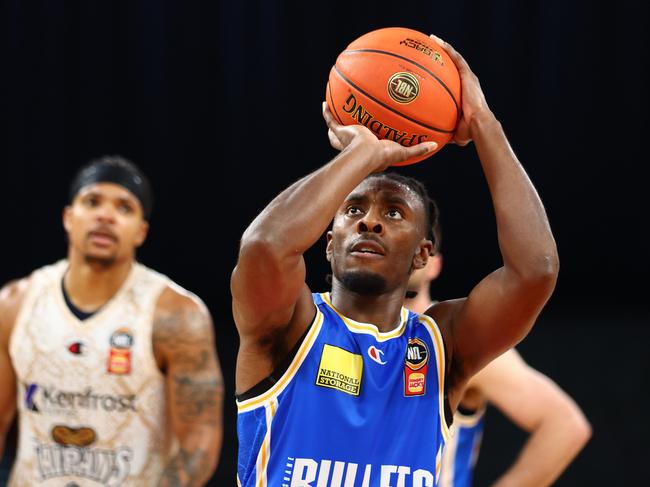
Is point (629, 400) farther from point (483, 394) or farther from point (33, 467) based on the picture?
point (33, 467)

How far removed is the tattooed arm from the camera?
4.29 m

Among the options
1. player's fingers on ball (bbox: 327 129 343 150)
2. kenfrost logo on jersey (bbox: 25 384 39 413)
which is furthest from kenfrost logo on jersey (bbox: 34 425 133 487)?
player's fingers on ball (bbox: 327 129 343 150)

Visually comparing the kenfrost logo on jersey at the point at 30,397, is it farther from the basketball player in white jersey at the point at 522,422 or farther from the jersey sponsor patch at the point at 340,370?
the jersey sponsor patch at the point at 340,370

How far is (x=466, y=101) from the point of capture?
2762 mm

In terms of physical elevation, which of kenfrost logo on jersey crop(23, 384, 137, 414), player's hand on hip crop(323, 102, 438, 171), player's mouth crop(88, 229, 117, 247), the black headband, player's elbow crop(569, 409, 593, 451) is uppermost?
the black headband

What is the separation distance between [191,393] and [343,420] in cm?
190

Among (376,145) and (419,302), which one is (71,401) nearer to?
(419,302)

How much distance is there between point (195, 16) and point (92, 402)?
10.1 ft

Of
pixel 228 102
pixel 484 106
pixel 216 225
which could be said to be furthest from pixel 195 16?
pixel 484 106

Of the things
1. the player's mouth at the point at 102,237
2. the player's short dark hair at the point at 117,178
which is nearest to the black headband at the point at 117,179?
the player's short dark hair at the point at 117,178

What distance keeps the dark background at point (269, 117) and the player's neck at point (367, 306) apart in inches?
145

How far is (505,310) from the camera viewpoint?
2.64 meters

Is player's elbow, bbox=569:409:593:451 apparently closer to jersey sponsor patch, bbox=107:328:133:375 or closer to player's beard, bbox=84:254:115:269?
jersey sponsor patch, bbox=107:328:133:375

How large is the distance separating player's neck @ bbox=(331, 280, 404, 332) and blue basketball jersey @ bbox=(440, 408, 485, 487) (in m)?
1.50
